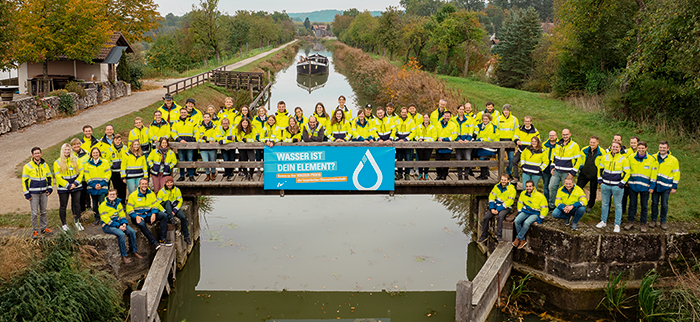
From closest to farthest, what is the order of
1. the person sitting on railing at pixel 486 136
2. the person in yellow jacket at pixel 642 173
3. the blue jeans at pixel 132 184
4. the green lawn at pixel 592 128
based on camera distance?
the person in yellow jacket at pixel 642 173
the blue jeans at pixel 132 184
the person sitting on railing at pixel 486 136
the green lawn at pixel 592 128

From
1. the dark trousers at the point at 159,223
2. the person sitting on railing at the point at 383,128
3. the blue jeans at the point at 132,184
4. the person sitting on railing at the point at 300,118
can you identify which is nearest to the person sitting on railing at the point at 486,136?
the person sitting on railing at the point at 383,128

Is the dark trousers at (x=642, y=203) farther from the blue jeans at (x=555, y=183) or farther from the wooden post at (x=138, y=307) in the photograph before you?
the wooden post at (x=138, y=307)

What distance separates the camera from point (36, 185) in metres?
9.27

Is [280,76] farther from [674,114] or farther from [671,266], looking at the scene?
[671,266]

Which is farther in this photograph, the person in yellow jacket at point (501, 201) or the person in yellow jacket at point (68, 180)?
the person in yellow jacket at point (501, 201)

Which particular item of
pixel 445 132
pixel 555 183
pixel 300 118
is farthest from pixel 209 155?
pixel 555 183

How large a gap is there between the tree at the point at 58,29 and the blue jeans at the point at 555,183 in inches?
878

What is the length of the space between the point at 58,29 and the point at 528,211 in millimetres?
24846

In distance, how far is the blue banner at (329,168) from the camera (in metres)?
11.0

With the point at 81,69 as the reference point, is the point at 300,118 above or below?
below

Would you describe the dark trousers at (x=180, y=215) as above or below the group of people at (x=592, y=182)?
below

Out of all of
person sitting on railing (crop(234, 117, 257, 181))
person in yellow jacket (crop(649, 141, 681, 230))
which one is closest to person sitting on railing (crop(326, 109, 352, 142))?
person sitting on railing (crop(234, 117, 257, 181))

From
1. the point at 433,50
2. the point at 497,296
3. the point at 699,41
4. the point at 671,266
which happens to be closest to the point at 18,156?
the point at 497,296

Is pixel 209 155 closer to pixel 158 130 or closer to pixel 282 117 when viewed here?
pixel 158 130
